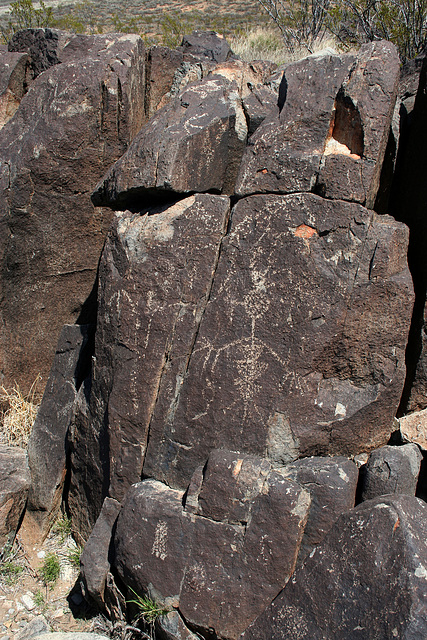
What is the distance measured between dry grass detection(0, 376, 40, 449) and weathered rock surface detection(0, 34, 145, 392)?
151mm

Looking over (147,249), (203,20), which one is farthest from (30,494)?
(203,20)

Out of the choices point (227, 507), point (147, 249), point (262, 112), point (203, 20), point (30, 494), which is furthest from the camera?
point (203, 20)

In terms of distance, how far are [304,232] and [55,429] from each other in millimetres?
2046

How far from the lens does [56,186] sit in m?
3.93

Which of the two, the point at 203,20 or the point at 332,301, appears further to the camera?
the point at 203,20

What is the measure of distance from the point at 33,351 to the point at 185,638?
248 cm

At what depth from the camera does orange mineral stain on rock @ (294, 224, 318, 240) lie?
8.71 feet

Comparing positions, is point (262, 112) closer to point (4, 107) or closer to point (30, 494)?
point (4, 107)

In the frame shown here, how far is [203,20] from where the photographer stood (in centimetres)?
1485

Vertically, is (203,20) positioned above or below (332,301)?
above

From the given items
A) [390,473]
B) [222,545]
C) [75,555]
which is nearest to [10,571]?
[75,555]

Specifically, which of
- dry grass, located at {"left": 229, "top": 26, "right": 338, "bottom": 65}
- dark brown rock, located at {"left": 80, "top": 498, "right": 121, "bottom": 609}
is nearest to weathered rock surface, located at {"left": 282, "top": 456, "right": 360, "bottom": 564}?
dark brown rock, located at {"left": 80, "top": 498, "right": 121, "bottom": 609}

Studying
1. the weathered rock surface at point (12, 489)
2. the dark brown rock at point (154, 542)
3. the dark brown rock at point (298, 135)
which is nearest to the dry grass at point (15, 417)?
the weathered rock surface at point (12, 489)

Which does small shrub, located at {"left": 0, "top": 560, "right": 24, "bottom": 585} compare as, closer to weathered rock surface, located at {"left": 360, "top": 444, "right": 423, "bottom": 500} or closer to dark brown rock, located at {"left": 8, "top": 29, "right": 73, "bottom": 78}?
weathered rock surface, located at {"left": 360, "top": 444, "right": 423, "bottom": 500}
